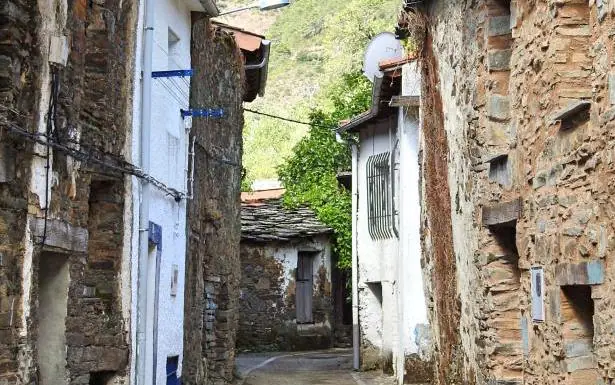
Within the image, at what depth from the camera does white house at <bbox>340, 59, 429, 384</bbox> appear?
1711 centimetres

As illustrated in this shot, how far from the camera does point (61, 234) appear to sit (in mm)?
9328

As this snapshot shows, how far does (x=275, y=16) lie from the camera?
78.3 metres

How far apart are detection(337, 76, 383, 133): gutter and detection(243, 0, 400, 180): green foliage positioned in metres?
14.9

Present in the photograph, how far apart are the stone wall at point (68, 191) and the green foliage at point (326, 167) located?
16651 mm

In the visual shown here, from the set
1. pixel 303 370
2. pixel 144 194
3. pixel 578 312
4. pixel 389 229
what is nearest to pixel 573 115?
pixel 578 312

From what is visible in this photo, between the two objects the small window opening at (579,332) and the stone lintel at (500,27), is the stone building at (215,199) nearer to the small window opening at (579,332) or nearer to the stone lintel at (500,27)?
the stone lintel at (500,27)

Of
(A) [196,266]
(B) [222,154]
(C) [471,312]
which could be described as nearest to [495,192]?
(C) [471,312]

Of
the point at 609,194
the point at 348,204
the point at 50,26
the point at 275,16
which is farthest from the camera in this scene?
the point at 275,16

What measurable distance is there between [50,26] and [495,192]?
398 centimetres

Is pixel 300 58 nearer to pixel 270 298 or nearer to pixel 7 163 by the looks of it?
pixel 270 298

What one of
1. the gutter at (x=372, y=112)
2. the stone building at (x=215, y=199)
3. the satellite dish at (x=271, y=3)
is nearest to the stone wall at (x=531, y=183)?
the satellite dish at (x=271, y=3)

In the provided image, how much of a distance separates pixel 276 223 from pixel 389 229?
9796mm

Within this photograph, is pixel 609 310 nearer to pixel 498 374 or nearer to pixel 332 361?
pixel 498 374

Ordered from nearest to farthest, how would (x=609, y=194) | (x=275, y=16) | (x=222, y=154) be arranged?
(x=609, y=194), (x=222, y=154), (x=275, y=16)
